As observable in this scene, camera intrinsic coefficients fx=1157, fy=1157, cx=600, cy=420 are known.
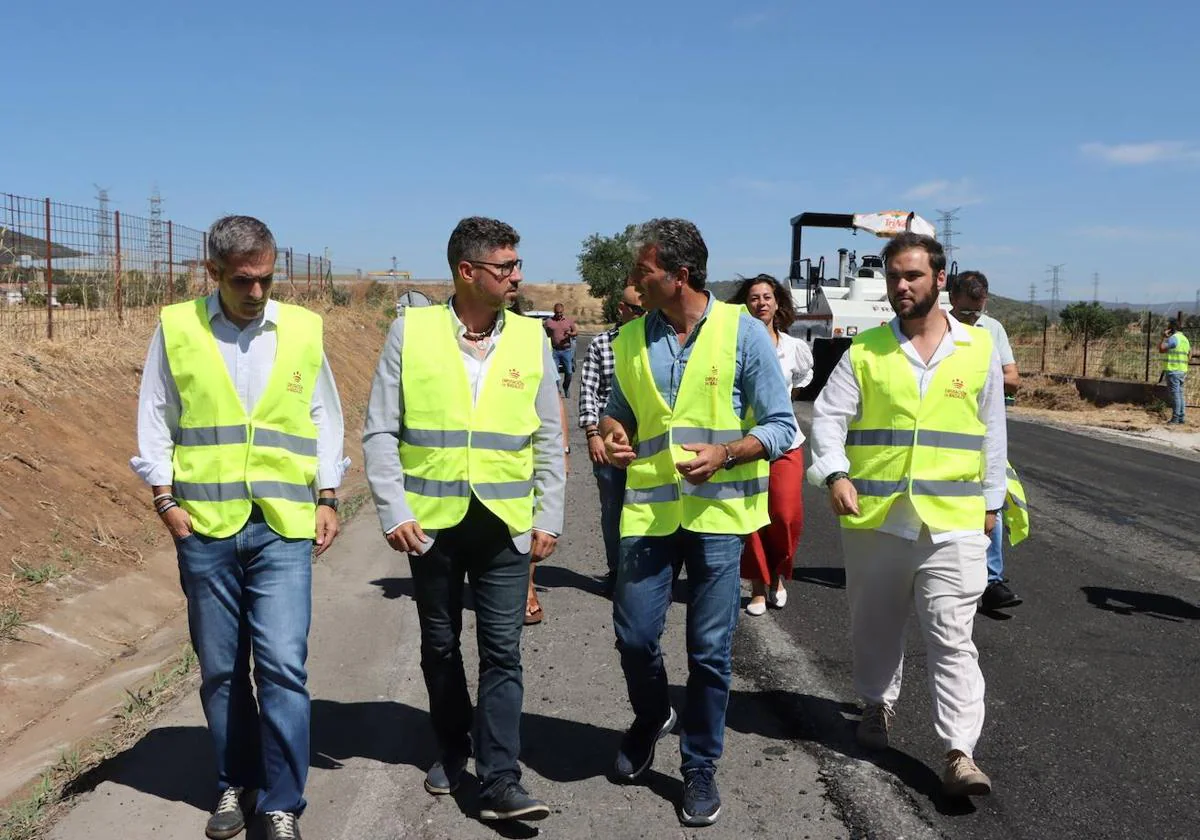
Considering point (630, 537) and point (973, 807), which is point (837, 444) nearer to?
point (630, 537)

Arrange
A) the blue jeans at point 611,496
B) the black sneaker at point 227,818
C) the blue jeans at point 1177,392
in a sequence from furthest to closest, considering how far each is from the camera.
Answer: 1. the blue jeans at point 1177,392
2. the blue jeans at point 611,496
3. the black sneaker at point 227,818

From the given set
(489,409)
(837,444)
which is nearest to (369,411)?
(489,409)

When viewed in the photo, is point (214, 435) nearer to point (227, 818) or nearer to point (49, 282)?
point (227, 818)

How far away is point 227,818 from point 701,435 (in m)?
2.00

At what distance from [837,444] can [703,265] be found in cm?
93

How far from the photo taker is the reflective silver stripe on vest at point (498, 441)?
391 centimetres

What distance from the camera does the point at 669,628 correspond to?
6375mm

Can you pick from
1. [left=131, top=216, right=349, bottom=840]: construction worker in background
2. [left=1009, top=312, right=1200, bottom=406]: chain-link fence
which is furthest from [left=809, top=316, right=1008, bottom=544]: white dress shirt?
[left=1009, top=312, right=1200, bottom=406]: chain-link fence

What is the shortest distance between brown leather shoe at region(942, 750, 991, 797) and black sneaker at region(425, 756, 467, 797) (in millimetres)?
1728

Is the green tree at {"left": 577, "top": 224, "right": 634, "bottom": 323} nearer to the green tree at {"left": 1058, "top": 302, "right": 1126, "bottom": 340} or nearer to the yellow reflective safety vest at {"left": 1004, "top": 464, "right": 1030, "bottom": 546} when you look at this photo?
the green tree at {"left": 1058, "top": 302, "right": 1126, "bottom": 340}

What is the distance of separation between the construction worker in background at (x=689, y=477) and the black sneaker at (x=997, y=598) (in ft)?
11.1

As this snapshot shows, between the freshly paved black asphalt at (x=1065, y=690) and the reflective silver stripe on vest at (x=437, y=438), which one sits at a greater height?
the reflective silver stripe on vest at (x=437, y=438)

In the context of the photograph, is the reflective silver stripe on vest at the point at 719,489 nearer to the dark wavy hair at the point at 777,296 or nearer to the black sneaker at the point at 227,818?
the black sneaker at the point at 227,818

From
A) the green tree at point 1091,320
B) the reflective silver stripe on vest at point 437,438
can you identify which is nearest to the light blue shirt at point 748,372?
the reflective silver stripe on vest at point 437,438
